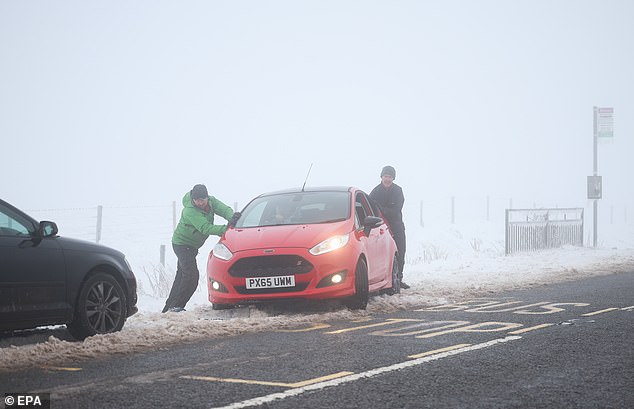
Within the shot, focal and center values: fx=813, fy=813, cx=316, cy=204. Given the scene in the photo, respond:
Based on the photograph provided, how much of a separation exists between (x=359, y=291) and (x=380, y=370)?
421 cm

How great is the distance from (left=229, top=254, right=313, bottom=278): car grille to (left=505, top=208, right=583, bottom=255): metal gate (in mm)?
14540

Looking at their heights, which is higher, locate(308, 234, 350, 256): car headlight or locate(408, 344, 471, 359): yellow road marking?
locate(308, 234, 350, 256): car headlight

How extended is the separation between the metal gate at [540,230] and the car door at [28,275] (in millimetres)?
17466

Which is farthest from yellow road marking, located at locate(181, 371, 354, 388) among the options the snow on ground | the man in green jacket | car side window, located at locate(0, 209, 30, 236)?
the man in green jacket

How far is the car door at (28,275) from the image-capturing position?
7.29 metres

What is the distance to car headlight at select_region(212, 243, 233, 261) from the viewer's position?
10.3 m

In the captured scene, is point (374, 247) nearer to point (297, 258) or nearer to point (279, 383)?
point (297, 258)

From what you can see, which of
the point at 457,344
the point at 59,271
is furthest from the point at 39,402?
the point at 457,344

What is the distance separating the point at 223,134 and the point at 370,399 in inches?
5358

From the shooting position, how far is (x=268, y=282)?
9.95 m

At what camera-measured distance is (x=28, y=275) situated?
24.6 feet

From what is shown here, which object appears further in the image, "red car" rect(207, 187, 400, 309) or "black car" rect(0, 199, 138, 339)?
"red car" rect(207, 187, 400, 309)

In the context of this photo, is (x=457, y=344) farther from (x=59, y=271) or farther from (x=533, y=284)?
(x=533, y=284)

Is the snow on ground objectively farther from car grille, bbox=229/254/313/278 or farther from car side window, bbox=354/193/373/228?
car side window, bbox=354/193/373/228
